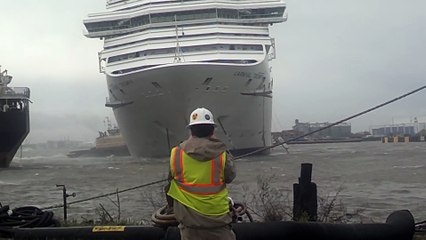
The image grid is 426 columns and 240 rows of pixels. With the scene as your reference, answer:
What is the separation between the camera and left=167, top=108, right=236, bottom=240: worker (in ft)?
11.0

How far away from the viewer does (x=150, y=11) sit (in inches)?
1393

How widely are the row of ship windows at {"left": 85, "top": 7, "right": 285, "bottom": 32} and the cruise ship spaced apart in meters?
0.07

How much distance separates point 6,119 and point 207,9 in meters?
15.4

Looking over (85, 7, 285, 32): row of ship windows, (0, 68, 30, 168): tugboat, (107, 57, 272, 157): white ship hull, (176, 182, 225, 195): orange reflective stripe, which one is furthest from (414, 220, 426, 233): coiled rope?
(0, 68, 30, 168): tugboat

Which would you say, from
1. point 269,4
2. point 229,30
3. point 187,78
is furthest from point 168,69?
point 269,4

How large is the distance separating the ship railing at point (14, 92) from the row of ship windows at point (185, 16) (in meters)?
6.61

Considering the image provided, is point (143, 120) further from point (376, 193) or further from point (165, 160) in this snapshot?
point (376, 193)

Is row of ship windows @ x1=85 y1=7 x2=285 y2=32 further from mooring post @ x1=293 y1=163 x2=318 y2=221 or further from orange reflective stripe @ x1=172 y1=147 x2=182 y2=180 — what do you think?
orange reflective stripe @ x1=172 y1=147 x2=182 y2=180

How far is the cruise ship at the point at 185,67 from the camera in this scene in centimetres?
3003

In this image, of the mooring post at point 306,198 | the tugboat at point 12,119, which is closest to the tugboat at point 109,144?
the tugboat at point 12,119

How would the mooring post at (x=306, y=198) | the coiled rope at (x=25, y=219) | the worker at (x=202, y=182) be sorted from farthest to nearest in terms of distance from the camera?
1. the mooring post at (x=306, y=198)
2. the coiled rope at (x=25, y=219)
3. the worker at (x=202, y=182)

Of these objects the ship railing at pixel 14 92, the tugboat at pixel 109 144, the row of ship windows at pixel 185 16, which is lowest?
the tugboat at pixel 109 144

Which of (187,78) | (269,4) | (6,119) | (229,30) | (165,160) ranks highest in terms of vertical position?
(269,4)

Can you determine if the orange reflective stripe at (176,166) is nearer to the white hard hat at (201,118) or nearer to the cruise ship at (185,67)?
the white hard hat at (201,118)
